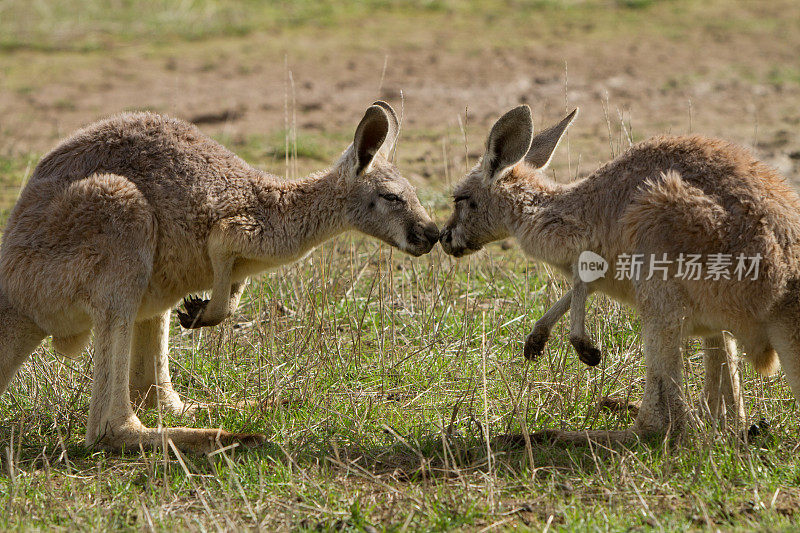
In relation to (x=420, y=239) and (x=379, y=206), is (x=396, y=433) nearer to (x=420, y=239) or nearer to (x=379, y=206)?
(x=420, y=239)

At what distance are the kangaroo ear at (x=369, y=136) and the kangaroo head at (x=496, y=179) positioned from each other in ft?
1.60

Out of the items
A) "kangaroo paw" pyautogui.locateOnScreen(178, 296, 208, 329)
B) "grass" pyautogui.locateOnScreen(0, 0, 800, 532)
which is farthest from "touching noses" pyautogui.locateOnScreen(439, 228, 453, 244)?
"kangaroo paw" pyautogui.locateOnScreen(178, 296, 208, 329)

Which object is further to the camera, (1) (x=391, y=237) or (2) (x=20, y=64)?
(2) (x=20, y=64)

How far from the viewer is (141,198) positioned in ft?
15.1

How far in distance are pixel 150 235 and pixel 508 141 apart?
1.74 m

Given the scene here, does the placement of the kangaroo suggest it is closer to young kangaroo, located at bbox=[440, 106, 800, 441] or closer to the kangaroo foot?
young kangaroo, located at bbox=[440, 106, 800, 441]

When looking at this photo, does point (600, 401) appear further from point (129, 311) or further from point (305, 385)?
point (129, 311)

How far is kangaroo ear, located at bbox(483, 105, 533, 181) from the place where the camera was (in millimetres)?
4660

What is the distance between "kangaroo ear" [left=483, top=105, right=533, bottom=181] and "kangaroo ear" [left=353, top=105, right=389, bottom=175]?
1.69 feet

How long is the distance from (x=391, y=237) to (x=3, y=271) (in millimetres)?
1828

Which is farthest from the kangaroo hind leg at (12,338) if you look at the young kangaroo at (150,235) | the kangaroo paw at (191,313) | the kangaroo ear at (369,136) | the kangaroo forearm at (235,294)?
the kangaroo ear at (369,136)

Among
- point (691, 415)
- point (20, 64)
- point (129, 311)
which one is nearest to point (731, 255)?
point (691, 415)

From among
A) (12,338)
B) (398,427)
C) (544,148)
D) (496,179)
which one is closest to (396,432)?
(398,427)

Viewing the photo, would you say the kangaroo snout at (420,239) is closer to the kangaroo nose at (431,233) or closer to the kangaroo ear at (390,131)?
the kangaroo nose at (431,233)
